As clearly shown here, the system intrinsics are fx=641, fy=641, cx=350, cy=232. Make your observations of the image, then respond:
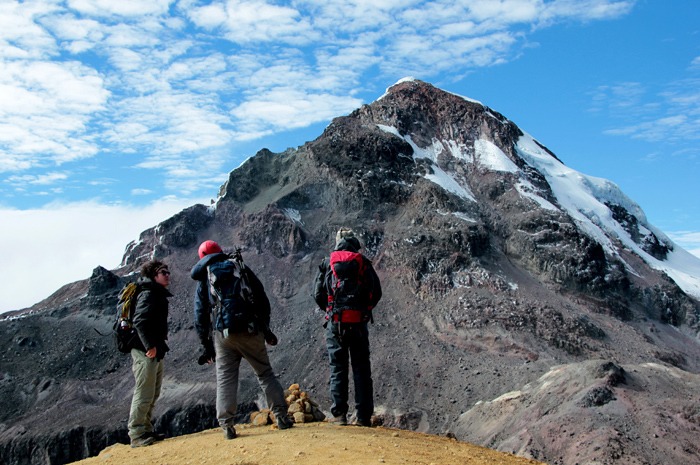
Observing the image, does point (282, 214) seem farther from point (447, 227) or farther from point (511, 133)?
point (511, 133)

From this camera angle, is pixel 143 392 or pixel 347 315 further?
pixel 347 315

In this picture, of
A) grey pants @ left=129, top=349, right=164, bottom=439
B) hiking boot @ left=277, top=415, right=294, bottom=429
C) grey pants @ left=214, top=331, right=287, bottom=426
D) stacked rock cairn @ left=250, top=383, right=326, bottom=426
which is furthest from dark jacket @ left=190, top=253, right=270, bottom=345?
stacked rock cairn @ left=250, top=383, right=326, bottom=426

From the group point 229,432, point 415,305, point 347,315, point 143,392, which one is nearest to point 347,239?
point 347,315

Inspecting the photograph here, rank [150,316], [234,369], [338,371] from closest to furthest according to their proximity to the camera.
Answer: [234,369]
[150,316]
[338,371]

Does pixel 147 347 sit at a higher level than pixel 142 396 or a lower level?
higher

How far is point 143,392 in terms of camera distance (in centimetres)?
869

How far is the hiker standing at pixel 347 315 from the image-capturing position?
910cm

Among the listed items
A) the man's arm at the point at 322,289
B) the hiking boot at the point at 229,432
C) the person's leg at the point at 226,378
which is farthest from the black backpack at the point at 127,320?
the man's arm at the point at 322,289

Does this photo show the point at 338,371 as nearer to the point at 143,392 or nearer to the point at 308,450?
the point at 308,450

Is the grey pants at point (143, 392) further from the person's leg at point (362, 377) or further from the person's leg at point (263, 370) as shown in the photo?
the person's leg at point (362, 377)

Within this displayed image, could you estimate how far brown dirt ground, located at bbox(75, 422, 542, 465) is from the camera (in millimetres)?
6703

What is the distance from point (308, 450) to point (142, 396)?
2.93m

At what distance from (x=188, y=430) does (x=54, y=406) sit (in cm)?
711

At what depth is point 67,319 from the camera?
34.2 metres
